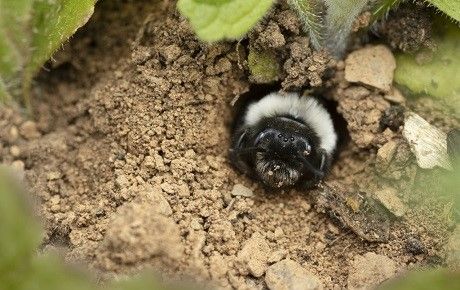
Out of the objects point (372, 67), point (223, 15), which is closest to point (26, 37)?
point (223, 15)

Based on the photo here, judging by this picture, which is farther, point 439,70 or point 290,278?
point 439,70

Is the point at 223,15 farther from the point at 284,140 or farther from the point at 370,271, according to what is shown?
the point at 370,271

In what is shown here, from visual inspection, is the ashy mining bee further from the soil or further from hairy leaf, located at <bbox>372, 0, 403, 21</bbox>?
hairy leaf, located at <bbox>372, 0, 403, 21</bbox>

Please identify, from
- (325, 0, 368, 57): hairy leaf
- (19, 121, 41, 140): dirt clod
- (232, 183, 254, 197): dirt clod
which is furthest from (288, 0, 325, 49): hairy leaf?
(19, 121, 41, 140): dirt clod

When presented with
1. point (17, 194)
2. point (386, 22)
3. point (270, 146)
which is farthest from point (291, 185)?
point (17, 194)

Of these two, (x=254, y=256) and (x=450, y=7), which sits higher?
(x=450, y=7)

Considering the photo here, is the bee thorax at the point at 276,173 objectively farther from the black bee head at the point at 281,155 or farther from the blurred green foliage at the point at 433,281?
the blurred green foliage at the point at 433,281

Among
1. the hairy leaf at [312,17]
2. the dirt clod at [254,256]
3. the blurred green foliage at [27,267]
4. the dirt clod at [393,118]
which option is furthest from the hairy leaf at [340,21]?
the blurred green foliage at [27,267]

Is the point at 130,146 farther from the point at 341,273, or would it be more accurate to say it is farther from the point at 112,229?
the point at 341,273
